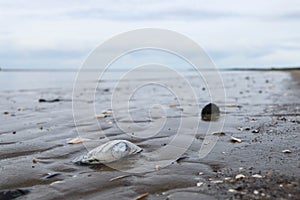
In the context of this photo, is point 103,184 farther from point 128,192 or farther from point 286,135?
point 286,135

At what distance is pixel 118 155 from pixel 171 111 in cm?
475

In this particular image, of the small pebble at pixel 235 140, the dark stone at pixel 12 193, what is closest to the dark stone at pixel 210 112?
the small pebble at pixel 235 140

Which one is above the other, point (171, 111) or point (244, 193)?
point (171, 111)

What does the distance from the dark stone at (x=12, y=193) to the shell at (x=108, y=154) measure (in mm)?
969

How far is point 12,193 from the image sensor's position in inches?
126

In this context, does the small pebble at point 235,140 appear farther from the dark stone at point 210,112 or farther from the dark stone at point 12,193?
the dark stone at point 12,193

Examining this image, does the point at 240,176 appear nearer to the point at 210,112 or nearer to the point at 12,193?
the point at 12,193

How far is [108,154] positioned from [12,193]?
1.28 meters

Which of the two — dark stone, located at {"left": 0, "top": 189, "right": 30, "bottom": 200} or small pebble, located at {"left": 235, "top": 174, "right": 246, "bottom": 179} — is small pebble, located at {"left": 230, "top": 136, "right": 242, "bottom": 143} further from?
dark stone, located at {"left": 0, "top": 189, "right": 30, "bottom": 200}

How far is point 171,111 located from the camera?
888 centimetres

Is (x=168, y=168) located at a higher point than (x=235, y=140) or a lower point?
lower

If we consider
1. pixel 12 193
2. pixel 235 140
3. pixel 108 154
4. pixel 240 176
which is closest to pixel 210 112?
pixel 235 140

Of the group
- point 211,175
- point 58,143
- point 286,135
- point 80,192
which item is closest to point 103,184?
point 80,192

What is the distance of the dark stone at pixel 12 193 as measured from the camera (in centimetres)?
317
